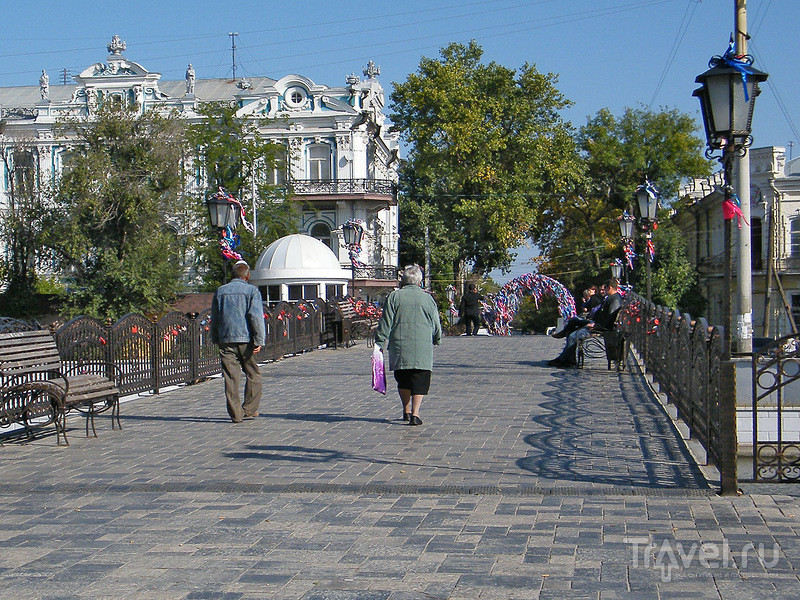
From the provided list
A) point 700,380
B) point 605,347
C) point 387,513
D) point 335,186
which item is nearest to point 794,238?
point 335,186

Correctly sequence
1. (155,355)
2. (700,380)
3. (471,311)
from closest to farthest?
(700,380) < (155,355) < (471,311)

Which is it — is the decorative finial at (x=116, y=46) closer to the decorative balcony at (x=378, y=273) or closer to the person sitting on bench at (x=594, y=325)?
the decorative balcony at (x=378, y=273)

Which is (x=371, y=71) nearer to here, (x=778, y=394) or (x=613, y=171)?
(x=613, y=171)

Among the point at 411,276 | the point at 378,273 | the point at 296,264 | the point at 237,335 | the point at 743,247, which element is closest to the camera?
the point at 411,276

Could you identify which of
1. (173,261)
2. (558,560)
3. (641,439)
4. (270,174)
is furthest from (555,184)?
(558,560)

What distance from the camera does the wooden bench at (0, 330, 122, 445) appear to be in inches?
384

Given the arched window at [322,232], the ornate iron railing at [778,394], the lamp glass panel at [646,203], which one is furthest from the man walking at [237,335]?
the arched window at [322,232]

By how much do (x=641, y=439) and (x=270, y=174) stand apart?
1726 inches

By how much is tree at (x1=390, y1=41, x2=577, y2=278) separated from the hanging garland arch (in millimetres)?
10378

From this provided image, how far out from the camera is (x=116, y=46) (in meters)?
52.8

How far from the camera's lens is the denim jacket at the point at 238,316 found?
11289mm

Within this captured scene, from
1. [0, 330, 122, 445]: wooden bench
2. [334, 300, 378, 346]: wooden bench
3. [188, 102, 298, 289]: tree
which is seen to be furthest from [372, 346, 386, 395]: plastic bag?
[188, 102, 298, 289]: tree

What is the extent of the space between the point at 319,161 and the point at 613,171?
18064mm

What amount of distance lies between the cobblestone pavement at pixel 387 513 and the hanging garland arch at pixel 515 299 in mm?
27579
